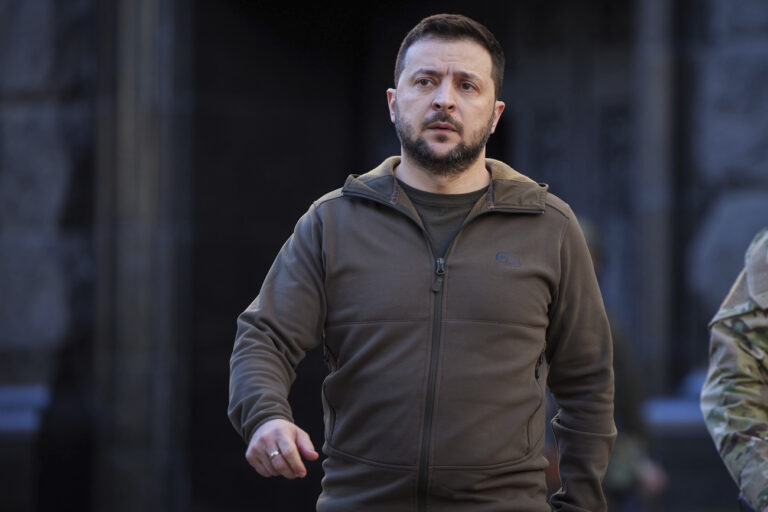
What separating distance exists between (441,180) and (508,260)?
256 mm

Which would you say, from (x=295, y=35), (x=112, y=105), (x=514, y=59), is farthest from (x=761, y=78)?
(x=112, y=105)

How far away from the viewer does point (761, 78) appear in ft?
19.9

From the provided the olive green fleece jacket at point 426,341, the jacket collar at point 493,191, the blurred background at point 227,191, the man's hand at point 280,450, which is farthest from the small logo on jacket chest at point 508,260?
the blurred background at point 227,191

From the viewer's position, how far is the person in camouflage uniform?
3.15m

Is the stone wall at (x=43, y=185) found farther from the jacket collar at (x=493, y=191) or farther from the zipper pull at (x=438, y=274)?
the zipper pull at (x=438, y=274)

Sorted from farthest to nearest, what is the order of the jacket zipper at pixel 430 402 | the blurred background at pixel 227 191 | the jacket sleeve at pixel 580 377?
the blurred background at pixel 227 191, the jacket sleeve at pixel 580 377, the jacket zipper at pixel 430 402

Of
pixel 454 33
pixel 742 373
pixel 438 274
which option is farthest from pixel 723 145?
pixel 438 274

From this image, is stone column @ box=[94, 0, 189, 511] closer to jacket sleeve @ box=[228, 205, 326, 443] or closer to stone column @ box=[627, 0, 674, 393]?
stone column @ box=[627, 0, 674, 393]

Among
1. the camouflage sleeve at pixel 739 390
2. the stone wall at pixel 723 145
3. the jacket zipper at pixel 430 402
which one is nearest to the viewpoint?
the jacket zipper at pixel 430 402

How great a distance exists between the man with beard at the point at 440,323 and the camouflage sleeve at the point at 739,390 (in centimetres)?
39

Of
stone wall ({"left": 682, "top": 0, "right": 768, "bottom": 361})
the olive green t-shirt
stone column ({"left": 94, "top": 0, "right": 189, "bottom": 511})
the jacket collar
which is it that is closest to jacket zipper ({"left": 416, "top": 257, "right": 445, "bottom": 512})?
the olive green t-shirt

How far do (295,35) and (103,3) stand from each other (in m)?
1.26

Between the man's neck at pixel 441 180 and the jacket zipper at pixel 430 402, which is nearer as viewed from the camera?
the jacket zipper at pixel 430 402

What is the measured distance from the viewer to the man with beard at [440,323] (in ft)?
8.98
